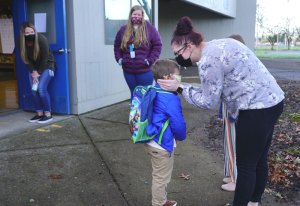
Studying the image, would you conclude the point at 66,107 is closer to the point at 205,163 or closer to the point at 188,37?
the point at 205,163

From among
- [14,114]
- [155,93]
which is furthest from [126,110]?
[155,93]

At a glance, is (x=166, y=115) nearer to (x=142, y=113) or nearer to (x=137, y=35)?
(x=142, y=113)

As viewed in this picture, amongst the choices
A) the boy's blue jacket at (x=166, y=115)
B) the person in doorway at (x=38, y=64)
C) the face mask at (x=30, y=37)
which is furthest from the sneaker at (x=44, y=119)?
the boy's blue jacket at (x=166, y=115)

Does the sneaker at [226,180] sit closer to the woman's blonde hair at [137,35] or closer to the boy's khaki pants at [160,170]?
the boy's khaki pants at [160,170]

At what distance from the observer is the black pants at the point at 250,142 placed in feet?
8.58

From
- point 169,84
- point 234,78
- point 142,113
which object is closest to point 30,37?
point 142,113

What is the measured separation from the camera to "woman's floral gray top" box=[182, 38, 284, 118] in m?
2.53

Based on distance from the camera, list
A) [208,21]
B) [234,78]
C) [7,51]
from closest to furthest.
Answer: [234,78], [7,51], [208,21]

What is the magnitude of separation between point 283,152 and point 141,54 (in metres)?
2.37

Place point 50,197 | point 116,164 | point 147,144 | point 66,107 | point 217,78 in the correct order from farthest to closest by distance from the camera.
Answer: point 66,107 → point 116,164 → point 50,197 → point 147,144 → point 217,78

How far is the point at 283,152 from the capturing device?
4.70 meters

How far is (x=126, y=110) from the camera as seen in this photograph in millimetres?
6777

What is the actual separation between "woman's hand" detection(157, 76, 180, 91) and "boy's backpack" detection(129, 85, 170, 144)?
63 mm

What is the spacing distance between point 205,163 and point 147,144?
4.99ft
